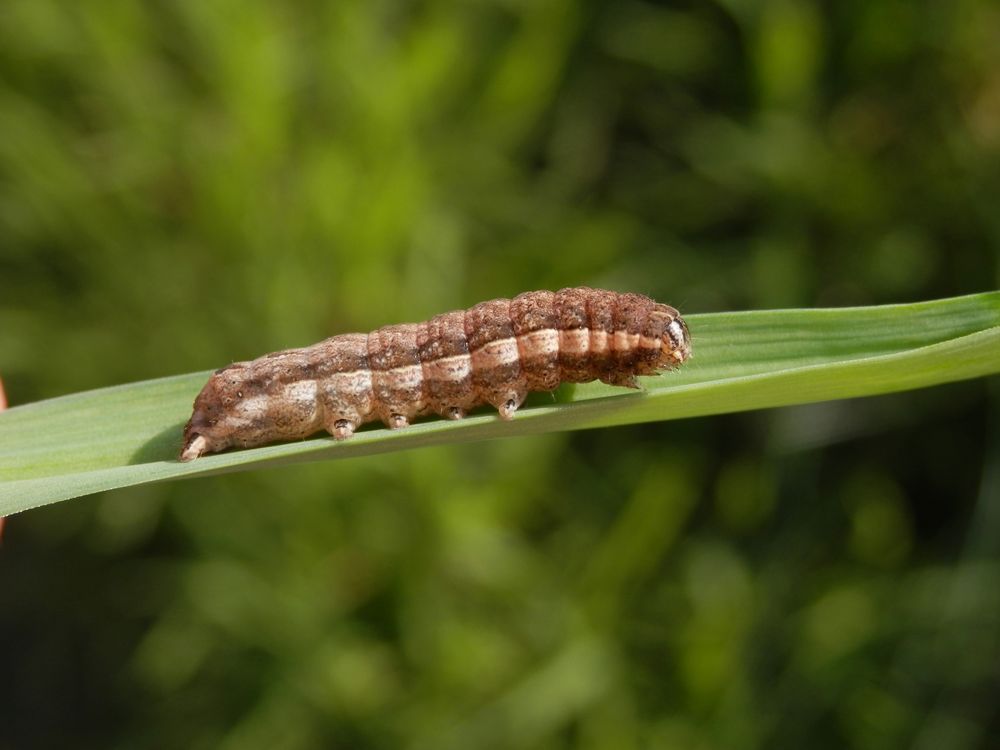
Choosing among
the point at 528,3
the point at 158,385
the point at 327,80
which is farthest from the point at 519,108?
the point at 158,385

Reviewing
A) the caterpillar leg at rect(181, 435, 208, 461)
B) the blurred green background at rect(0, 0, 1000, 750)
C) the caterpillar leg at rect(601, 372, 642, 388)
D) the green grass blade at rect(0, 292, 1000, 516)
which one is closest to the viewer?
the green grass blade at rect(0, 292, 1000, 516)

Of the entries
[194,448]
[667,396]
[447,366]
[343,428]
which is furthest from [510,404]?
[194,448]

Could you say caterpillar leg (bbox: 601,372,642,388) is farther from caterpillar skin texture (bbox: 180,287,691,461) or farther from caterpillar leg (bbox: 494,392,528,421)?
caterpillar leg (bbox: 494,392,528,421)

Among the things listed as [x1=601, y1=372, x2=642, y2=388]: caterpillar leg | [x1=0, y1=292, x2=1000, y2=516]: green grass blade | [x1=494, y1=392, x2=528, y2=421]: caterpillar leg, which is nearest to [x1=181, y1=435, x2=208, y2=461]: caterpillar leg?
[x1=0, y1=292, x2=1000, y2=516]: green grass blade

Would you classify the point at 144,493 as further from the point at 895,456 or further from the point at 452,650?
the point at 895,456

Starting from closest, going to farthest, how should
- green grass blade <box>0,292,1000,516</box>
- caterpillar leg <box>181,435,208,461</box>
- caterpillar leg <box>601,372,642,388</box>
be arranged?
green grass blade <box>0,292,1000,516</box> → caterpillar leg <box>181,435,208,461</box> → caterpillar leg <box>601,372,642,388</box>

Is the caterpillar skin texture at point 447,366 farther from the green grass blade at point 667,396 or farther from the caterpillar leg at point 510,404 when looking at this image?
the green grass blade at point 667,396
